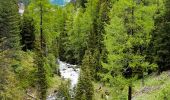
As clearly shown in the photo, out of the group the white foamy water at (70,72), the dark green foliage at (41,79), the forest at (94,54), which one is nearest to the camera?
the forest at (94,54)

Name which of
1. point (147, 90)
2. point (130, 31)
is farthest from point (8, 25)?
point (130, 31)

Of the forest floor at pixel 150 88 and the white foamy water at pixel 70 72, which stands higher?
the forest floor at pixel 150 88

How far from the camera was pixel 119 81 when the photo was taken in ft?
99.7

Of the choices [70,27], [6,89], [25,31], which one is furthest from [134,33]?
[70,27]

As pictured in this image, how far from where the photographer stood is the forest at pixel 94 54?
98.2ft

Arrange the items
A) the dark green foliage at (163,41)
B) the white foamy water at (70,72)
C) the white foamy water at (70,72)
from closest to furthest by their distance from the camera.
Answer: the dark green foliage at (163,41), the white foamy water at (70,72), the white foamy water at (70,72)

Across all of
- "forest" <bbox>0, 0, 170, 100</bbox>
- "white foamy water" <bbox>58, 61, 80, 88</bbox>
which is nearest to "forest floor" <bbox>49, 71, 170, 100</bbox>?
"forest" <bbox>0, 0, 170, 100</bbox>

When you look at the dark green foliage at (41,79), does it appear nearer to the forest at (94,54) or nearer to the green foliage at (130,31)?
the forest at (94,54)

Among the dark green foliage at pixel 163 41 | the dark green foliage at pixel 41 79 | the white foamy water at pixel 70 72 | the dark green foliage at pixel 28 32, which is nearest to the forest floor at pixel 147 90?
the dark green foliage at pixel 163 41

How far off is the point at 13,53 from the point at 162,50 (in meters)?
21.0

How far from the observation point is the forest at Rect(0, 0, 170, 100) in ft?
98.2

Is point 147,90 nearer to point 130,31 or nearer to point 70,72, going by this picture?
point 130,31

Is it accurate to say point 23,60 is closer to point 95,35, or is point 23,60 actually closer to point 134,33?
point 95,35

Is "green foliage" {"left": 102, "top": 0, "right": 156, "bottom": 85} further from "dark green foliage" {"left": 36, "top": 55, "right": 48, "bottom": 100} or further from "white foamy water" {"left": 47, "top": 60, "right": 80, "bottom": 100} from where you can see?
"white foamy water" {"left": 47, "top": 60, "right": 80, "bottom": 100}
